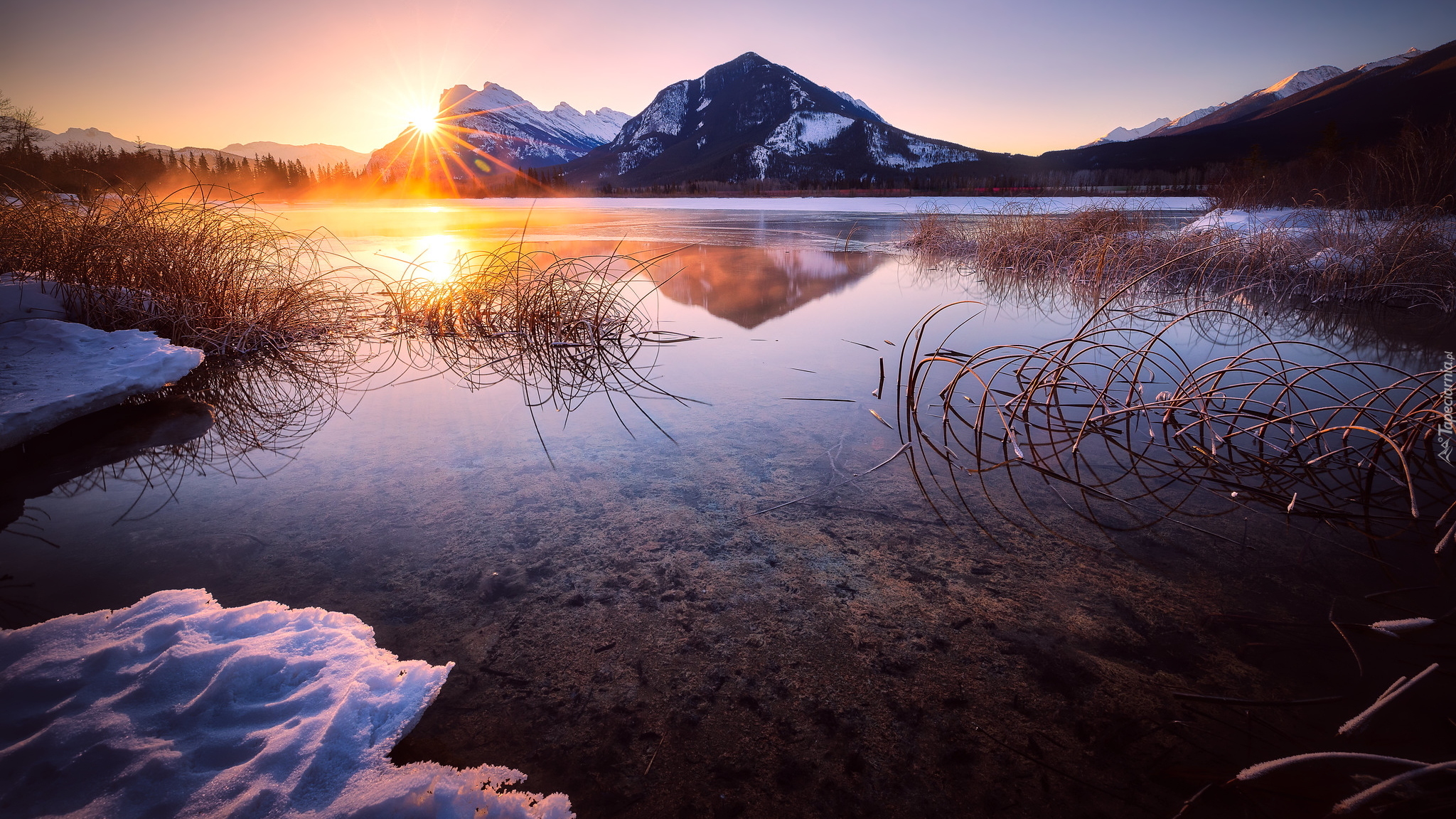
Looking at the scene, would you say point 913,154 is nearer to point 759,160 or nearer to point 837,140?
point 837,140

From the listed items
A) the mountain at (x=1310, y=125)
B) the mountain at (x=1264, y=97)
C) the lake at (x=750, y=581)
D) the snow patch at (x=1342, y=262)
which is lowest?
the lake at (x=750, y=581)

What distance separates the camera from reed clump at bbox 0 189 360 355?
169 inches

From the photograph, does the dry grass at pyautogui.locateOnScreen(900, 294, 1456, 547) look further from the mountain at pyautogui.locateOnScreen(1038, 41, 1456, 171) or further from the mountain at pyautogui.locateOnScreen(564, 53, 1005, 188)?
the mountain at pyautogui.locateOnScreen(1038, 41, 1456, 171)

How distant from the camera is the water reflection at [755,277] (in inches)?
229

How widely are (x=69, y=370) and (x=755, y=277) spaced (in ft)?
20.0

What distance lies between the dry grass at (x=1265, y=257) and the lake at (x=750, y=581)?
3.67 meters

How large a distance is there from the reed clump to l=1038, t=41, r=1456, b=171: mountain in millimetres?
78316

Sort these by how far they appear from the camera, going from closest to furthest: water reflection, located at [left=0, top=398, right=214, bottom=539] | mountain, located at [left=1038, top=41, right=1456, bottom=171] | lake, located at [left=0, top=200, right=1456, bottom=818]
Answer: lake, located at [left=0, top=200, right=1456, bottom=818] → water reflection, located at [left=0, top=398, right=214, bottom=539] → mountain, located at [left=1038, top=41, right=1456, bottom=171]

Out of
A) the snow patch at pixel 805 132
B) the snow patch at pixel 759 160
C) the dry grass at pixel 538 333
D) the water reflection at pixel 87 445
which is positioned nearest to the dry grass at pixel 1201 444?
the dry grass at pixel 538 333

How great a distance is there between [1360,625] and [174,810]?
2395 mm

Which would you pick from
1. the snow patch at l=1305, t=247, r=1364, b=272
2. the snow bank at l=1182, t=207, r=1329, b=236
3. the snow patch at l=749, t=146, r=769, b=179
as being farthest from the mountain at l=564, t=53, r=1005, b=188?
the snow patch at l=1305, t=247, r=1364, b=272

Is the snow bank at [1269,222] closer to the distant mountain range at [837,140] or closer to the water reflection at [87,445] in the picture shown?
the distant mountain range at [837,140]

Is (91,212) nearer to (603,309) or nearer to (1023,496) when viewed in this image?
(603,309)

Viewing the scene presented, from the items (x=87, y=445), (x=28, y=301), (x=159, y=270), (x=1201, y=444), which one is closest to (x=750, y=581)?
(x=1201, y=444)
